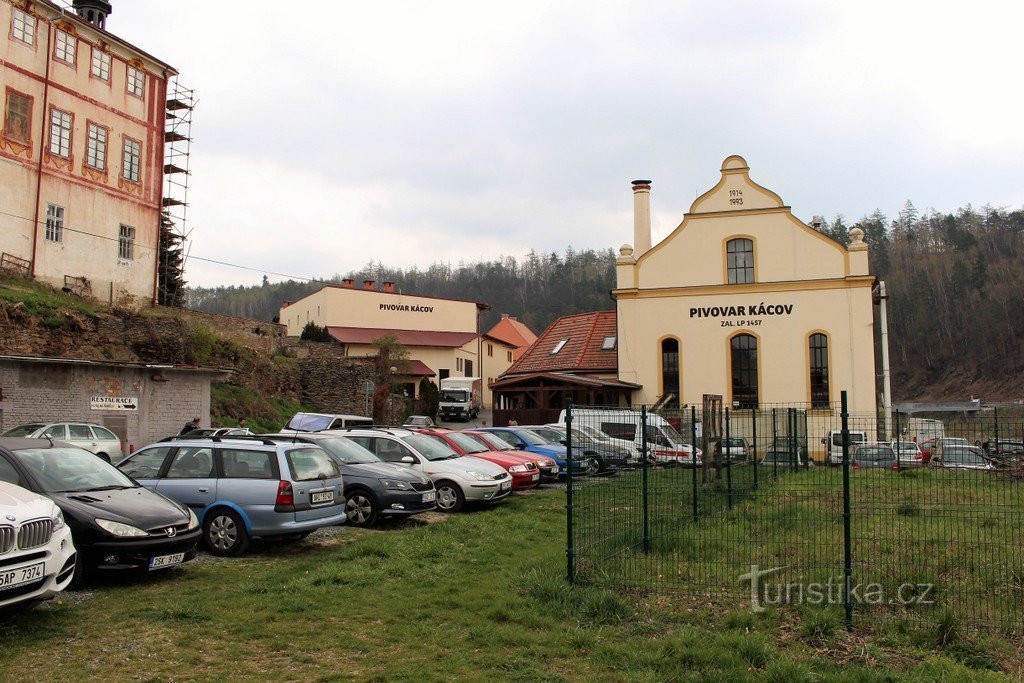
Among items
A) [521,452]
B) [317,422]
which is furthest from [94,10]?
[521,452]

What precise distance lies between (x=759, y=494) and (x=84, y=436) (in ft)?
53.6

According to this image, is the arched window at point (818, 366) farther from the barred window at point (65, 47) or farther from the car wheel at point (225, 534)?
the barred window at point (65, 47)

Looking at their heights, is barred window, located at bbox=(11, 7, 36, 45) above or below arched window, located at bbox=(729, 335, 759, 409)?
above

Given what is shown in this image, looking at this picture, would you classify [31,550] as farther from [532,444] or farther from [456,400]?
[456,400]

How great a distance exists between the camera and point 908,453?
1012 cm

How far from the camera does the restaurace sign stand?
117 ft

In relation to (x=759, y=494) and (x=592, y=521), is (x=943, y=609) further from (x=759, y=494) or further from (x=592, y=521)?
(x=759, y=494)

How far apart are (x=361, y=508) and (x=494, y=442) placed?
295 inches

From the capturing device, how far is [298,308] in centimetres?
6950

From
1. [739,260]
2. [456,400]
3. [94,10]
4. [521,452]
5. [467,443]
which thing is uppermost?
[94,10]

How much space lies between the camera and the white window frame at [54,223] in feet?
107

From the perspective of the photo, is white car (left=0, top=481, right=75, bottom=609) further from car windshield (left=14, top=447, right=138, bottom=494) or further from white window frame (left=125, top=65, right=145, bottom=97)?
white window frame (left=125, top=65, right=145, bottom=97)

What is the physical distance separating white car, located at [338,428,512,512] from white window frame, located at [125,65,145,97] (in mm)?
28607

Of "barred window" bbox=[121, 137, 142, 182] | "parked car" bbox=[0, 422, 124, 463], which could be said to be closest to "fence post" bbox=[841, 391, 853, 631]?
"parked car" bbox=[0, 422, 124, 463]
